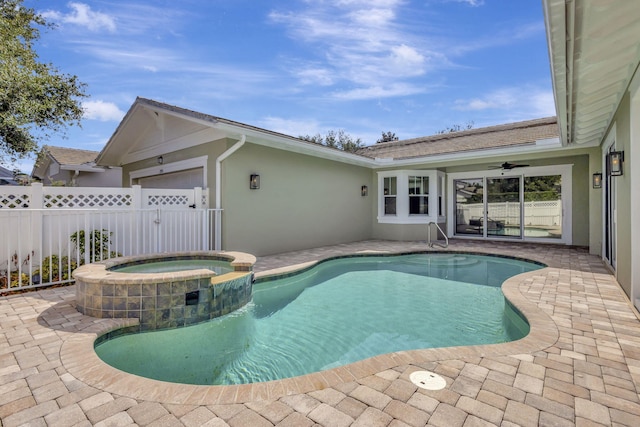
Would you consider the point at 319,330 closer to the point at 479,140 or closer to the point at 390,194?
the point at 390,194

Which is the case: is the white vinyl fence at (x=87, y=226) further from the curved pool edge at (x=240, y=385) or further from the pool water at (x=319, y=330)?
the curved pool edge at (x=240, y=385)

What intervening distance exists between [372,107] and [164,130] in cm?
1786

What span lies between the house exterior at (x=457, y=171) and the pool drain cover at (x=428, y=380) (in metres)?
3.16

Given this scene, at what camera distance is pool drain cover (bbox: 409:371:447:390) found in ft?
7.67

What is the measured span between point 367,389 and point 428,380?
1.66 ft

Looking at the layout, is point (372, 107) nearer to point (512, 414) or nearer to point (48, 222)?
point (48, 222)

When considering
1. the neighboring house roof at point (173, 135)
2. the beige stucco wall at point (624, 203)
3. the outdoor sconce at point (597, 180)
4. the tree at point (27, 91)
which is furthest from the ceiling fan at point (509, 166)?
the tree at point (27, 91)

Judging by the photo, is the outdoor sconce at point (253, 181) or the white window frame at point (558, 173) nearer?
the outdoor sconce at point (253, 181)

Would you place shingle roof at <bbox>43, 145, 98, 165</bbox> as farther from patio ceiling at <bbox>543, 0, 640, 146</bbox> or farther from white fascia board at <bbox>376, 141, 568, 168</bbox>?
patio ceiling at <bbox>543, 0, 640, 146</bbox>

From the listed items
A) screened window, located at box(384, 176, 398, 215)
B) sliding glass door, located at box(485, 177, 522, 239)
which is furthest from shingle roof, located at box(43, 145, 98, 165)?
sliding glass door, located at box(485, 177, 522, 239)

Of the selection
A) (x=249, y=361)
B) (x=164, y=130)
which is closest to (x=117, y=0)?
(x=164, y=130)

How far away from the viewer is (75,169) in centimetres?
1378

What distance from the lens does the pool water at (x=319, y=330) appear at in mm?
3180

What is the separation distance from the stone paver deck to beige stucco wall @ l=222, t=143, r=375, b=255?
4653mm
